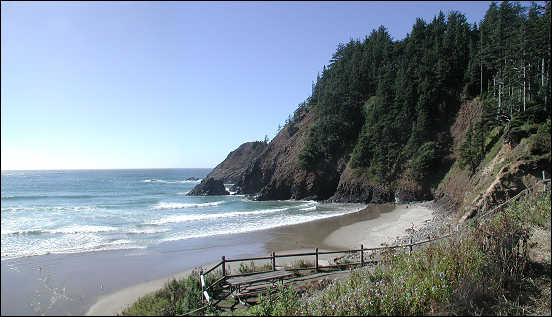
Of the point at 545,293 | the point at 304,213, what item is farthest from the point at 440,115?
the point at 545,293

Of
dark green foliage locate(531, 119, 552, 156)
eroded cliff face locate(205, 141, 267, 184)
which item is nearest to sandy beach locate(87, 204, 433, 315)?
dark green foliage locate(531, 119, 552, 156)

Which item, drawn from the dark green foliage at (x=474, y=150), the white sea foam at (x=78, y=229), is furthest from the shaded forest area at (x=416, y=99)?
the white sea foam at (x=78, y=229)

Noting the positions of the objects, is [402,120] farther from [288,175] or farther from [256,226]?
[256,226]

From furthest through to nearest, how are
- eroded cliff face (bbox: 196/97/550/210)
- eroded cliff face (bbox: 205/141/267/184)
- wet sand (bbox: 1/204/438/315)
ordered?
eroded cliff face (bbox: 205/141/267/184) → eroded cliff face (bbox: 196/97/550/210) → wet sand (bbox: 1/204/438/315)

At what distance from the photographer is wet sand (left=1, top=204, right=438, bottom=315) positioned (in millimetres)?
3771

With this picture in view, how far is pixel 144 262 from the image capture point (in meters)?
15.3

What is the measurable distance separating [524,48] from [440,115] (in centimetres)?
2908

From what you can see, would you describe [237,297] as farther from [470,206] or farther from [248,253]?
[470,206]

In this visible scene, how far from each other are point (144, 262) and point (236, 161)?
99.9m

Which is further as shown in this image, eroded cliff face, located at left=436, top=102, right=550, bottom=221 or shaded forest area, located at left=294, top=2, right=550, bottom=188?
shaded forest area, located at left=294, top=2, right=550, bottom=188

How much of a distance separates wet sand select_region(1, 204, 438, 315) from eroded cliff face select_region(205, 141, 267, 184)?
74.8 m

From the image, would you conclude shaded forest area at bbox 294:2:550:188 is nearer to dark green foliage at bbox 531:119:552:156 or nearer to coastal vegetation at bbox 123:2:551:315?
coastal vegetation at bbox 123:2:551:315

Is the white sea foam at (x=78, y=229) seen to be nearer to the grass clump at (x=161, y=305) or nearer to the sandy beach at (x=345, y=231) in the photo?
the sandy beach at (x=345, y=231)

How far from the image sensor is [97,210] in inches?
1394
